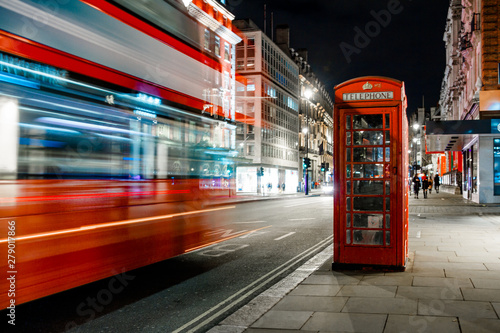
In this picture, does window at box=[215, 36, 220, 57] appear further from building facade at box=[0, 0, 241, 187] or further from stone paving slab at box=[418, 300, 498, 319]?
stone paving slab at box=[418, 300, 498, 319]

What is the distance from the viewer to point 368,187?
739 cm

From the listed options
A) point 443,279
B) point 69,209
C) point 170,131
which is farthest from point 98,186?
point 443,279

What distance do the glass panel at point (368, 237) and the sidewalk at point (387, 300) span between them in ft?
1.64

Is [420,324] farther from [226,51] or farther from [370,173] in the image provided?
[226,51]

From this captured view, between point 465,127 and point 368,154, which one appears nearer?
point 368,154

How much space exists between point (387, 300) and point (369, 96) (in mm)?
3295

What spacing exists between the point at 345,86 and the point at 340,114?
48 centimetres

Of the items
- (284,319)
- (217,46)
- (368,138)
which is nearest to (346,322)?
(284,319)

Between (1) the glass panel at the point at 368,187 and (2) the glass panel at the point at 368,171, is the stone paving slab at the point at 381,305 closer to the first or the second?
(1) the glass panel at the point at 368,187

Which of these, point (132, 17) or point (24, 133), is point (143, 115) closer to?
point (132, 17)

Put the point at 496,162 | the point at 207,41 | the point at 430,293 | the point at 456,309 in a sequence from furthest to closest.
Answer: the point at 496,162
the point at 207,41
the point at 430,293
the point at 456,309

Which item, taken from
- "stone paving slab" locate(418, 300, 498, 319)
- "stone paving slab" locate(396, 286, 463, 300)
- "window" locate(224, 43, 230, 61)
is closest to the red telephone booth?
"stone paving slab" locate(396, 286, 463, 300)

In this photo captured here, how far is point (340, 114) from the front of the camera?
7.49m

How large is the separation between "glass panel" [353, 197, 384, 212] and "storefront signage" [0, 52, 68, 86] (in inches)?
186
